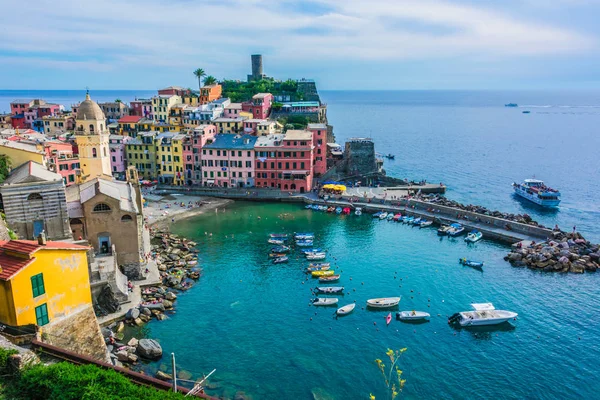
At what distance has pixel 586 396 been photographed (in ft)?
115

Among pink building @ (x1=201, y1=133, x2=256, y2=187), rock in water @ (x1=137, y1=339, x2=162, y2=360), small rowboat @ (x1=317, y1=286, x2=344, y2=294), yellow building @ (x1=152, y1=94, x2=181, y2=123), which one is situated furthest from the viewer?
yellow building @ (x1=152, y1=94, x2=181, y2=123)

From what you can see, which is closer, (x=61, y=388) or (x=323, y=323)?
(x=61, y=388)

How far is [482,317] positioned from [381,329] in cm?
1029

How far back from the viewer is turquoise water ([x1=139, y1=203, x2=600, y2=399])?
36.4m

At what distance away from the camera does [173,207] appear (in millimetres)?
82000

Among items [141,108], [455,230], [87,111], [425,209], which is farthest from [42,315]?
[141,108]

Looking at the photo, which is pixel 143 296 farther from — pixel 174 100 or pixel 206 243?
pixel 174 100

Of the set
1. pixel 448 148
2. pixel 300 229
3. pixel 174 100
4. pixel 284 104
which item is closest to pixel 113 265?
pixel 300 229

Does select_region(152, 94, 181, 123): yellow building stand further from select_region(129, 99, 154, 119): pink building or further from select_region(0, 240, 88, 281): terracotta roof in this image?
select_region(0, 240, 88, 281): terracotta roof

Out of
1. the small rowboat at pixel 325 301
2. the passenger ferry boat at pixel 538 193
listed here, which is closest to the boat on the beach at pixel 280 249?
the small rowboat at pixel 325 301

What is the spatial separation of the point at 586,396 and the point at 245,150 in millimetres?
71496

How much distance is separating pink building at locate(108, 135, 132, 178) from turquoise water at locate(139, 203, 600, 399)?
4241 cm

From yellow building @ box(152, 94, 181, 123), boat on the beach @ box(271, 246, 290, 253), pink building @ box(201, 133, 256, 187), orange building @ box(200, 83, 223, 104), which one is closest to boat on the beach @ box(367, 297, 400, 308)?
boat on the beach @ box(271, 246, 290, 253)

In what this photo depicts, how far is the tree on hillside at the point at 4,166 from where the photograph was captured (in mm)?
50625
